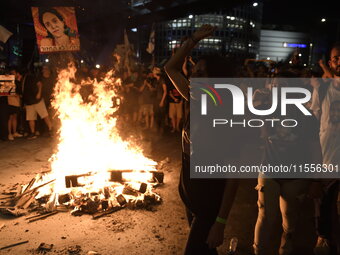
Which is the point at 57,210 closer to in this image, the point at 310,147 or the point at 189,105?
the point at 189,105

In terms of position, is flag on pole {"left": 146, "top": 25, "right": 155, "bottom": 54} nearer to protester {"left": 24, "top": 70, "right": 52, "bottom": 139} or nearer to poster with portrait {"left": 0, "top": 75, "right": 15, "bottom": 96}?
protester {"left": 24, "top": 70, "right": 52, "bottom": 139}

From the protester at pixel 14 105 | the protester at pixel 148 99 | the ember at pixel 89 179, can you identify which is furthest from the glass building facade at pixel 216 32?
the ember at pixel 89 179

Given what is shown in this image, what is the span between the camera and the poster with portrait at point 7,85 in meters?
9.70

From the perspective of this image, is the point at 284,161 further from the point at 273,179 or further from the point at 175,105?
the point at 175,105

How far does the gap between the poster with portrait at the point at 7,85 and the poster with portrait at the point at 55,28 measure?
1283mm

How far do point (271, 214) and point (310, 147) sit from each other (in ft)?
2.71

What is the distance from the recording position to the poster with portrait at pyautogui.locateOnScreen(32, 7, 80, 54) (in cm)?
993

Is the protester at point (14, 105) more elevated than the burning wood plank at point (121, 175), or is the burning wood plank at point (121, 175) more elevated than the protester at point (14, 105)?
the protester at point (14, 105)

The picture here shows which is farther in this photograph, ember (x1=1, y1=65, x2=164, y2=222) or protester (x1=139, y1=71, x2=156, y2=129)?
protester (x1=139, y1=71, x2=156, y2=129)

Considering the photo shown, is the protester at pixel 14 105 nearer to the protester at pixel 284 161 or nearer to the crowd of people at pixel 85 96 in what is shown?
the crowd of people at pixel 85 96

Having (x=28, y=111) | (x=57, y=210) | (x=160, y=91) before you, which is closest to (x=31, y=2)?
(x=28, y=111)

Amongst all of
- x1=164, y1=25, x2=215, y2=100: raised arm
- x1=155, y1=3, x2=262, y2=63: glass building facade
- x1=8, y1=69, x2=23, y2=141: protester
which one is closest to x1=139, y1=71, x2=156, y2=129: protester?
x1=8, y1=69, x2=23, y2=141: protester

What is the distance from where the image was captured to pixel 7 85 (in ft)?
32.1

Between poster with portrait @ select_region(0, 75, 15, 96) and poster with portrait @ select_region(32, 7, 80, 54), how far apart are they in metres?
1.28
